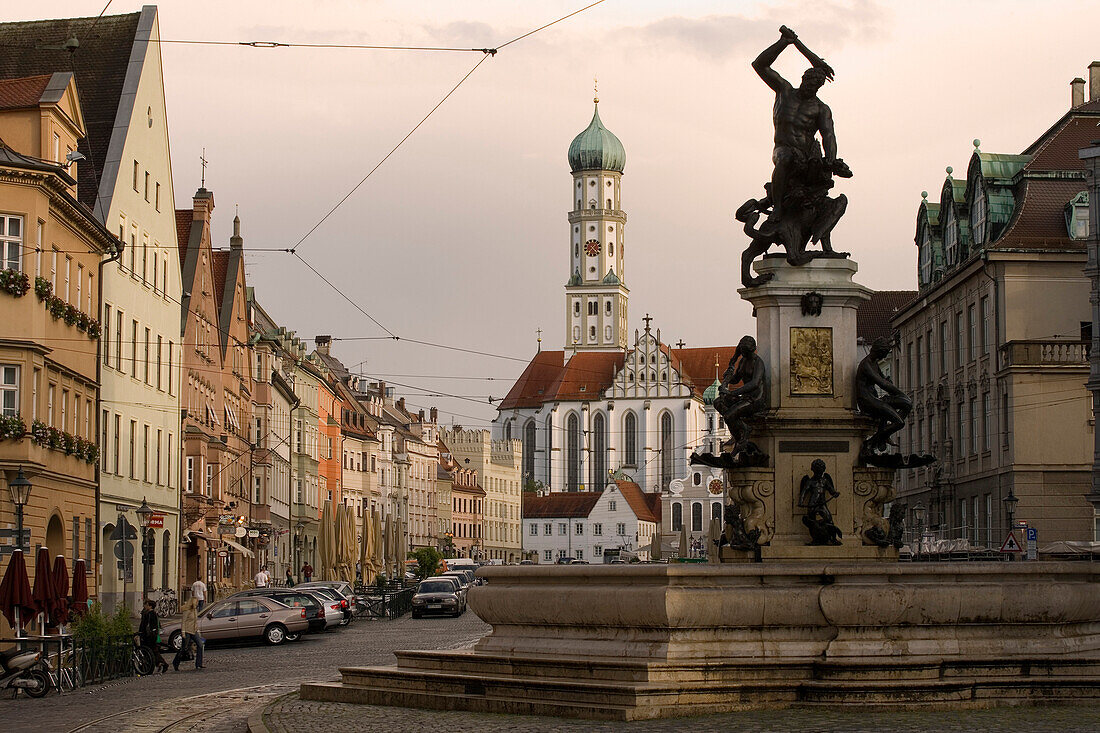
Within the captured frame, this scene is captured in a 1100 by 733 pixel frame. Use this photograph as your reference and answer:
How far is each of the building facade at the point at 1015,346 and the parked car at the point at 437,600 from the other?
650 inches

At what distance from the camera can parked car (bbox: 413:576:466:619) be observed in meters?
58.2

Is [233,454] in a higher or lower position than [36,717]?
higher

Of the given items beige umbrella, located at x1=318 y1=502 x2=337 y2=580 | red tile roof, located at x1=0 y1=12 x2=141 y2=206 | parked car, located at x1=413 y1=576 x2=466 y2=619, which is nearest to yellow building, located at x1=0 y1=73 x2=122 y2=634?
red tile roof, located at x1=0 y1=12 x2=141 y2=206

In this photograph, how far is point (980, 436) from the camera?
5897 centimetres

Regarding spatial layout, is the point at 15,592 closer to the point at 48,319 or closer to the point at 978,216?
the point at 48,319

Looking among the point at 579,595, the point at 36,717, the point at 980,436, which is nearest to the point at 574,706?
the point at 579,595

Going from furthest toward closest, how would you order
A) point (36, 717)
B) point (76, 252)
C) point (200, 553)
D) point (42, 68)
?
1. point (200, 553)
2. point (42, 68)
3. point (76, 252)
4. point (36, 717)

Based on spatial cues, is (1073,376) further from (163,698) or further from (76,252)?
(163,698)

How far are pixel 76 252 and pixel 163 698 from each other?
21.6m

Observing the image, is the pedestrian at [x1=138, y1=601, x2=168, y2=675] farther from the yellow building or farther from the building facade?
the building facade

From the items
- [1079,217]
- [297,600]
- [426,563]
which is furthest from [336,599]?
[426,563]

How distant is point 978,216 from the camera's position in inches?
2398

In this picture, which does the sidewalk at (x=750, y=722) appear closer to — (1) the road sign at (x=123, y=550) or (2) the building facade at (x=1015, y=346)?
(1) the road sign at (x=123, y=550)

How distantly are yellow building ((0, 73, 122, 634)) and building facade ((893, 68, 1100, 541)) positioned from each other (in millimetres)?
23888
